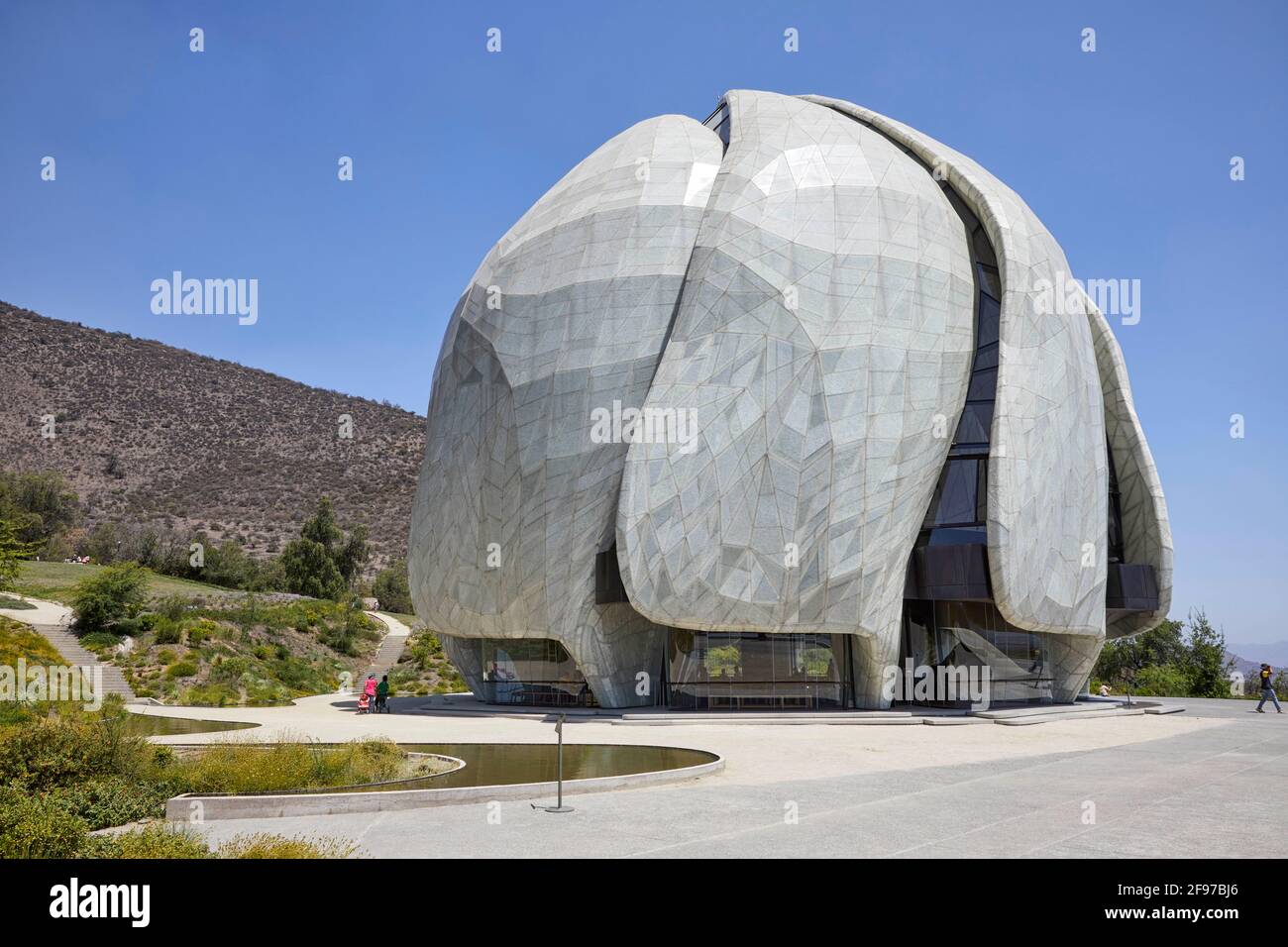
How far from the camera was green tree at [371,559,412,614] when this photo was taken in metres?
75.8

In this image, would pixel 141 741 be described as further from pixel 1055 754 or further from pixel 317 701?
pixel 317 701

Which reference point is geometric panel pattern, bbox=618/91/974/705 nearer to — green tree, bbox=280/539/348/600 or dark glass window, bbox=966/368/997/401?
dark glass window, bbox=966/368/997/401

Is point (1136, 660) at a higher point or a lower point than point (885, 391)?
lower

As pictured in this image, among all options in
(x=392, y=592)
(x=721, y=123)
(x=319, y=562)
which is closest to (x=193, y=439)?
(x=319, y=562)

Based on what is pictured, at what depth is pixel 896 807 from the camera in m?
11.7

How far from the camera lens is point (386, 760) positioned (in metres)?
Answer: 14.1

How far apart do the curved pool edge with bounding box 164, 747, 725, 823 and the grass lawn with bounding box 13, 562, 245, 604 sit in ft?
149

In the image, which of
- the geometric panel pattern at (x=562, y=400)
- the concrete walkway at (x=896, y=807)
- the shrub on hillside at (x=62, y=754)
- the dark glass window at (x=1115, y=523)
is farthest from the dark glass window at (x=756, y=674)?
the shrub on hillside at (x=62, y=754)

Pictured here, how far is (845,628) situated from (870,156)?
15.5m

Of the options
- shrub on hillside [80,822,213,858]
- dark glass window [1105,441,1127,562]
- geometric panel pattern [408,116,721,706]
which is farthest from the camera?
dark glass window [1105,441,1127,562]

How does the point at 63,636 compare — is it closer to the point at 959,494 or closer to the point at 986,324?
the point at 959,494

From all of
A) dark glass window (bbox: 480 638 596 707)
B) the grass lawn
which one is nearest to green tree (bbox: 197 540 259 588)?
the grass lawn

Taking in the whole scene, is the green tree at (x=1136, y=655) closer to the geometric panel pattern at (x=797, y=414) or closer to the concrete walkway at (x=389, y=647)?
the geometric panel pattern at (x=797, y=414)
